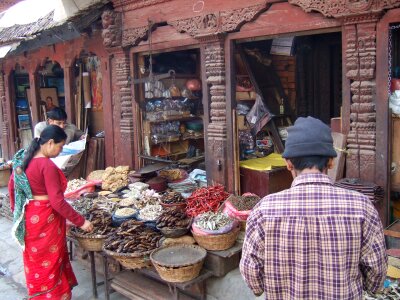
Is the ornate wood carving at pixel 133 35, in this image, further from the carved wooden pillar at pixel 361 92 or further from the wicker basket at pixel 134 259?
the wicker basket at pixel 134 259

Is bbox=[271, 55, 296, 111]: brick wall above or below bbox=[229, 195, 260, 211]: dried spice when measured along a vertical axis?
above

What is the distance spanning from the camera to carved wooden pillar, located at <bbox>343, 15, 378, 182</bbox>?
423cm

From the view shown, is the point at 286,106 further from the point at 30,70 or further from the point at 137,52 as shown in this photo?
the point at 30,70

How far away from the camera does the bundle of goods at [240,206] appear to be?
4.97 metres

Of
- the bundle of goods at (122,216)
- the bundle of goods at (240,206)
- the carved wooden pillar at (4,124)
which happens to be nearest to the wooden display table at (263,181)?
the bundle of goods at (240,206)

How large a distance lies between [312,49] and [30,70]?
6663 mm

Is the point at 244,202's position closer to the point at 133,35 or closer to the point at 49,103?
the point at 133,35

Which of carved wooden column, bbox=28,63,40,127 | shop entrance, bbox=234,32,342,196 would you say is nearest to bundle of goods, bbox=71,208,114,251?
shop entrance, bbox=234,32,342,196

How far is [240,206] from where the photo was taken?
5.08 metres

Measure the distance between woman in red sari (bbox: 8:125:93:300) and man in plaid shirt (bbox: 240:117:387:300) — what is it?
2.82 m

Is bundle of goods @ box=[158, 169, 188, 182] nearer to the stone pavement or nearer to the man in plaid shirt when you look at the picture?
the stone pavement

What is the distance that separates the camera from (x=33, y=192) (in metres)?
4.45

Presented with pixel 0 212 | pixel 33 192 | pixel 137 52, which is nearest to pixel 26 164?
pixel 33 192

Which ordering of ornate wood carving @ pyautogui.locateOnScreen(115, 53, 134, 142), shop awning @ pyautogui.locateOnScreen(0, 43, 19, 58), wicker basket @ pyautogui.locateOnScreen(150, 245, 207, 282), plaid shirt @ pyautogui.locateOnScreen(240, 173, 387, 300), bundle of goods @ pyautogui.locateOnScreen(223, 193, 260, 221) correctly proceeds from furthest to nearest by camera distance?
1. shop awning @ pyautogui.locateOnScreen(0, 43, 19, 58)
2. ornate wood carving @ pyautogui.locateOnScreen(115, 53, 134, 142)
3. bundle of goods @ pyautogui.locateOnScreen(223, 193, 260, 221)
4. wicker basket @ pyautogui.locateOnScreen(150, 245, 207, 282)
5. plaid shirt @ pyautogui.locateOnScreen(240, 173, 387, 300)
